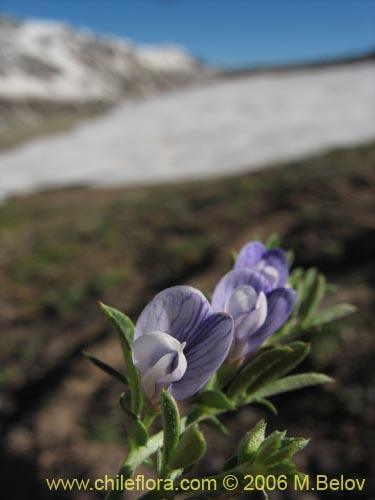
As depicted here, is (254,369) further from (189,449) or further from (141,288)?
(141,288)

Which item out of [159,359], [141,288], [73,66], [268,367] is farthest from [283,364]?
[73,66]

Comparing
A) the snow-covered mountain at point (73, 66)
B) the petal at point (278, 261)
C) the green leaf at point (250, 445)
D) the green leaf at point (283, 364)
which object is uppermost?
the snow-covered mountain at point (73, 66)

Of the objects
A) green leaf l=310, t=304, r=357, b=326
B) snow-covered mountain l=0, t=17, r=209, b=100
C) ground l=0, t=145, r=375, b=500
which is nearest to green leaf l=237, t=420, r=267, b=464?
green leaf l=310, t=304, r=357, b=326

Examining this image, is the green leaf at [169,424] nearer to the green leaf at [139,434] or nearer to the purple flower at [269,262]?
the green leaf at [139,434]

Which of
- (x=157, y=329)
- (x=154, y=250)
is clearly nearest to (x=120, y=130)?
(x=154, y=250)

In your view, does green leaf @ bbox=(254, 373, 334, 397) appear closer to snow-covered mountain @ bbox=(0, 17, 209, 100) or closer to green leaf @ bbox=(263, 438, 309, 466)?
green leaf @ bbox=(263, 438, 309, 466)

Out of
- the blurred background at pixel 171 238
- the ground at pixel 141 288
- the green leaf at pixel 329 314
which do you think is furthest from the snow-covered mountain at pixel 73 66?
the green leaf at pixel 329 314

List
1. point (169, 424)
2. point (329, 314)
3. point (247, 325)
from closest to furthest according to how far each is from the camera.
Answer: point (169, 424), point (247, 325), point (329, 314)
